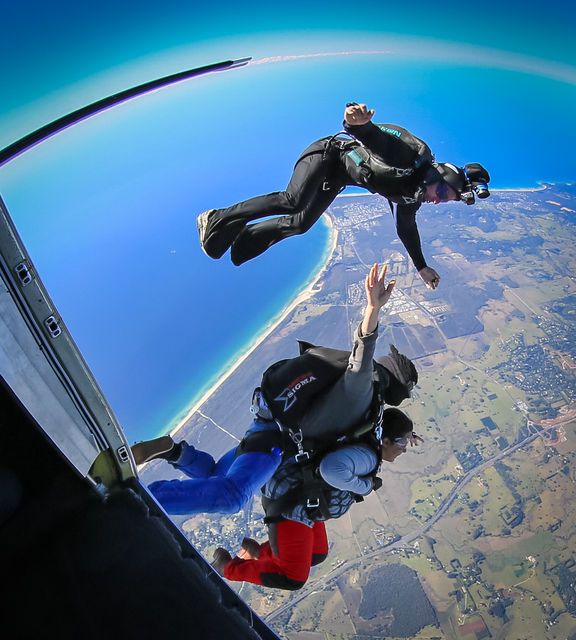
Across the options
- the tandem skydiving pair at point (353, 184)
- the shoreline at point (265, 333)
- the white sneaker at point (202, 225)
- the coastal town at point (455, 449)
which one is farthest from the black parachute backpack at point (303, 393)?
the shoreline at point (265, 333)

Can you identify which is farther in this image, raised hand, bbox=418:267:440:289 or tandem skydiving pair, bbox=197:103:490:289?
raised hand, bbox=418:267:440:289

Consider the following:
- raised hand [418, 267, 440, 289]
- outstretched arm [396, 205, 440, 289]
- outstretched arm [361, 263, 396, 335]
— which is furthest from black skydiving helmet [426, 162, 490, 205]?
outstretched arm [361, 263, 396, 335]

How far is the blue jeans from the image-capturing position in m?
1.74

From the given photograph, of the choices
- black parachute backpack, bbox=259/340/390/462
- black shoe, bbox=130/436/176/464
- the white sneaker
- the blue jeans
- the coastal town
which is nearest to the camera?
the blue jeans

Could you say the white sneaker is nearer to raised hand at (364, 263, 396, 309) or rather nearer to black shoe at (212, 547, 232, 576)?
raised hand at (364, 263, 396, 309)

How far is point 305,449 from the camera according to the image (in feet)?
6.75

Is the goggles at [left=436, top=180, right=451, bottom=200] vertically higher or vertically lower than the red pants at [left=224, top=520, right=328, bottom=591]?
higher

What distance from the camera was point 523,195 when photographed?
19.8 meters

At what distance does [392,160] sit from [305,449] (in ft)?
4.77

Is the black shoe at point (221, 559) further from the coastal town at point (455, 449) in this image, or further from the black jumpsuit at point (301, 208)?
the coastal town at point (455, 449)

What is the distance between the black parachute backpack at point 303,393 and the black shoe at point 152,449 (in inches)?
18.9

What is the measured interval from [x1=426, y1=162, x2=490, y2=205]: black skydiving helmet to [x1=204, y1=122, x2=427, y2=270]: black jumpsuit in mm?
94

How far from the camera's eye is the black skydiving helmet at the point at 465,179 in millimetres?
2162

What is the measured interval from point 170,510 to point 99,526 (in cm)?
89
